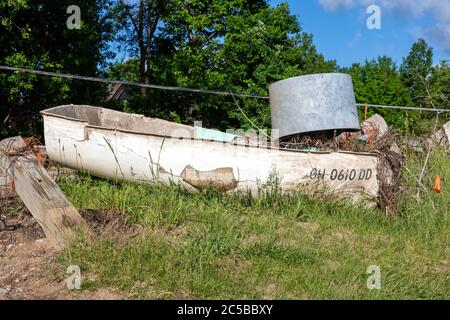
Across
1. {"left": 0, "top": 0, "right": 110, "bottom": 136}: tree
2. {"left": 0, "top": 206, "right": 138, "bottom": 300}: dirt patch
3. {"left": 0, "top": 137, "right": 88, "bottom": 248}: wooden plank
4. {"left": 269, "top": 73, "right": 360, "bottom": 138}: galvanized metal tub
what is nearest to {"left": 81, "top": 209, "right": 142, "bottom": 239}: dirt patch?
{"left": 0, "top": 206, "right": 138, "bottom": 300}: dirt patch

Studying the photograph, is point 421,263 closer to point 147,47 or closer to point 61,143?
point 61,143

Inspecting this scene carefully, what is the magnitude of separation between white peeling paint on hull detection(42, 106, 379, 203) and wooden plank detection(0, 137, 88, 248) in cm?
60

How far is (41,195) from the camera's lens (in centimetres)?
492

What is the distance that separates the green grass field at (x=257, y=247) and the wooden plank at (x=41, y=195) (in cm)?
24

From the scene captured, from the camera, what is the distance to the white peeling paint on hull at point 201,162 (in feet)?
19.6

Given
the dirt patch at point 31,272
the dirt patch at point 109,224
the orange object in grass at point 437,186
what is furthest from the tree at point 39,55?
the orange object in grass at point 437,186

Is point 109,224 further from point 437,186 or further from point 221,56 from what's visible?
point 221,56

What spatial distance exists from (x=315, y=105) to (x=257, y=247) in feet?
8.26

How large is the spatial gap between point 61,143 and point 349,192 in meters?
3.28

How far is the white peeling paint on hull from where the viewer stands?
597 cm

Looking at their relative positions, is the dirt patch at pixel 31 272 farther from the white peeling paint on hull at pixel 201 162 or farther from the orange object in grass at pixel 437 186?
the orange object in grass at pixel 437 186

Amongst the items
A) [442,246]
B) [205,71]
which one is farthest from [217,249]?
[205,71]

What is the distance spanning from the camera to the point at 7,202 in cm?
569
